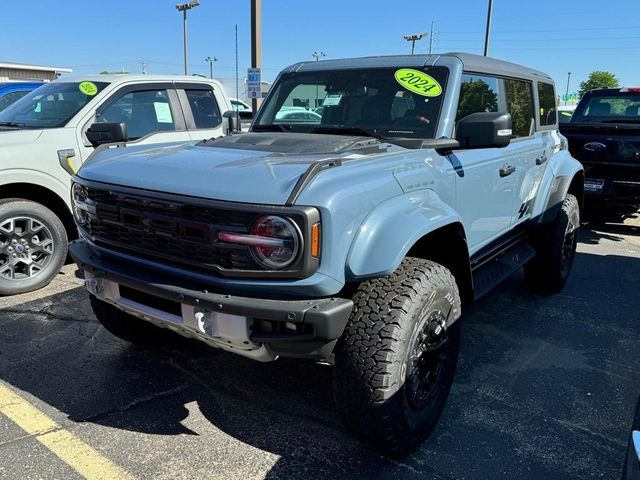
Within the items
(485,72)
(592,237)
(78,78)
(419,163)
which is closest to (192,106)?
(78,78)

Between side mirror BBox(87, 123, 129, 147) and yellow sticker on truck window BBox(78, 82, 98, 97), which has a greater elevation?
yellow sticker on truck window BBox(78, 82, 98, 97)

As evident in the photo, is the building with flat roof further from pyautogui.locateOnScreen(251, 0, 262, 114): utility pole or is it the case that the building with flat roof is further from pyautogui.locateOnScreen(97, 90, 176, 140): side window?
pyautogui.locateOnScreen(97, 90, 176, 140): side window

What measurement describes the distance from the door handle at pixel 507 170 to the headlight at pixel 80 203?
262cm

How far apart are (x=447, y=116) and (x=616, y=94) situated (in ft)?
21.3

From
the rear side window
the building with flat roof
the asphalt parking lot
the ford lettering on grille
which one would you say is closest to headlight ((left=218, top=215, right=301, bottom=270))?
the ford lettering on grille

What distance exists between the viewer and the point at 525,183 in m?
4.35

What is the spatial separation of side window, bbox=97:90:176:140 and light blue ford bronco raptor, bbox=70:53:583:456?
2.52m

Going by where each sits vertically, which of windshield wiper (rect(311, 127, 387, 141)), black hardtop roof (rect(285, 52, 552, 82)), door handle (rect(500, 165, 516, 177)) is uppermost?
black hardtop roof (rect(285, 52, 552, 82))

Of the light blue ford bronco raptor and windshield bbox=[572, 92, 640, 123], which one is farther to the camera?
windshield bbox=[572, 92, 640, 123]

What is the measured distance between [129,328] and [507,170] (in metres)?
2.73

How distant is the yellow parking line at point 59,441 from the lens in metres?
2.54

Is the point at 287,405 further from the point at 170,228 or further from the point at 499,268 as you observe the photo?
the point at 499,268

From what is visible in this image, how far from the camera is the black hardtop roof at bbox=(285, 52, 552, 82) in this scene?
11.8ft

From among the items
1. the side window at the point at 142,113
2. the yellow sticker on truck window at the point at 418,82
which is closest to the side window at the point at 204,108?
the side window at the point at 142,113
